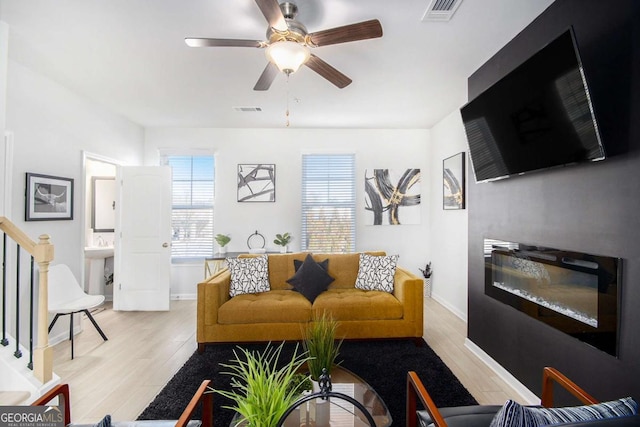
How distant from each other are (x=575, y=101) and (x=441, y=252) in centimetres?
319

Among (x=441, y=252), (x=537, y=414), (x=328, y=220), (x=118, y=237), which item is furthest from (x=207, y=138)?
(x=537, y=414)

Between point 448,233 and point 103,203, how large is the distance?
544cm

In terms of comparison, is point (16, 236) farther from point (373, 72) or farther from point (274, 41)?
point (373, 72)

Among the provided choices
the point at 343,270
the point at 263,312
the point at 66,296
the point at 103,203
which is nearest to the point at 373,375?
the point at 263,312

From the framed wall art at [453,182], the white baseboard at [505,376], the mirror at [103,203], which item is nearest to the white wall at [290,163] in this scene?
the framed wall art at [453,182]

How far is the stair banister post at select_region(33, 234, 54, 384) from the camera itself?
2247 millimetres

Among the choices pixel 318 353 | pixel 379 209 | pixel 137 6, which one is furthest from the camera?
pixel 379 209

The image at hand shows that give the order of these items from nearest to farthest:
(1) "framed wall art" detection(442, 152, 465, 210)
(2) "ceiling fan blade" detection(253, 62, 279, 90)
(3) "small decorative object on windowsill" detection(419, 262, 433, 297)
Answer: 1. (2) "ceiling fan blade" detection(253, 62, 279, 90)
2. (1) "framed wall art" detection(442, 152, 465, 210)
3. (3) "small decorative object on windowsill" detection(419, 262, 433, 297)

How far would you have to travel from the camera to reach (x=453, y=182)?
13.3 feet

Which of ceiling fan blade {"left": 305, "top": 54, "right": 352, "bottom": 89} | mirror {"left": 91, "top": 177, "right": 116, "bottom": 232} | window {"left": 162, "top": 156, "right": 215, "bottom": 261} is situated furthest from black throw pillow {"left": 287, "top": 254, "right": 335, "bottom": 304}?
mirror {"left": 91, "top": 177, "right": 116, "bottom": 232}

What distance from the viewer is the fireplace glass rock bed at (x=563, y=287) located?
161cm

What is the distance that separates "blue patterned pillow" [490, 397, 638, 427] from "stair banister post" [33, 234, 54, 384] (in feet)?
9.60

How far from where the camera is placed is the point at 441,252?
456 centimetres

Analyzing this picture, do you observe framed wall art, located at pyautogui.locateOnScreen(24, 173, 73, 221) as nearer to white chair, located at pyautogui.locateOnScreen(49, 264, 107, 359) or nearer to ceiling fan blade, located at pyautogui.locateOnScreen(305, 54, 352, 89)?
white chair, located at pyautogui.locateOnScreen(49, 264, 107, 359)
